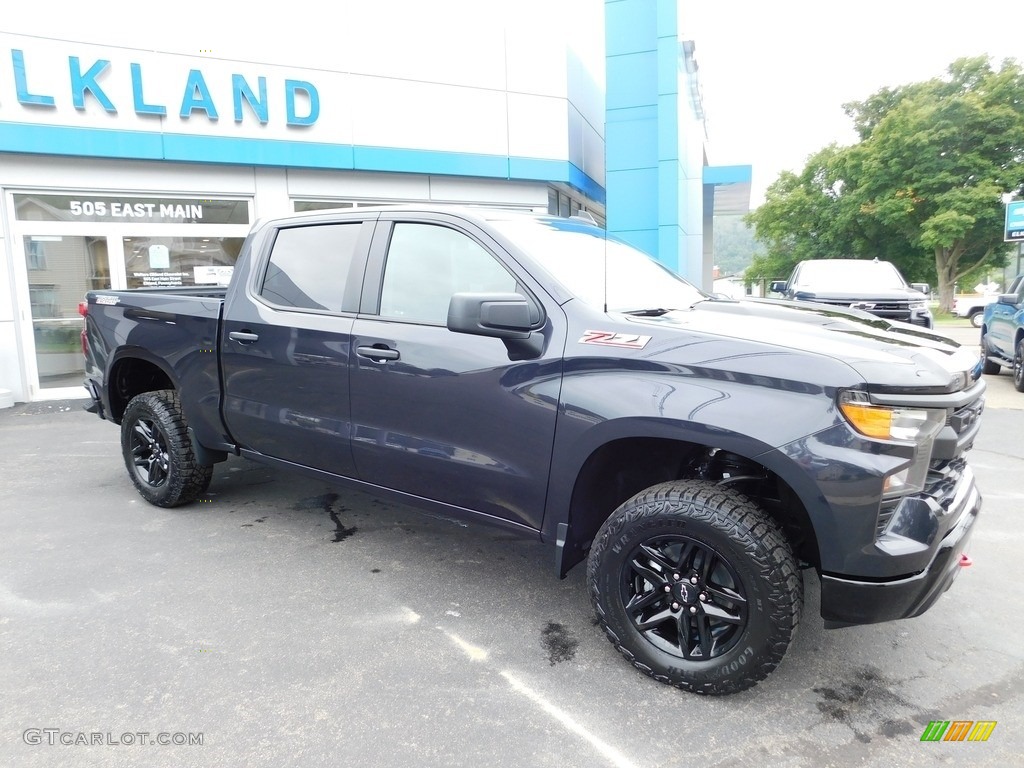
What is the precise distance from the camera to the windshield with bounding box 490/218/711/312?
3.08m

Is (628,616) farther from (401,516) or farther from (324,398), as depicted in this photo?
(401,516)

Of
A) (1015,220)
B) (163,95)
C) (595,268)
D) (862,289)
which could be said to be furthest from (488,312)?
(1015,220)

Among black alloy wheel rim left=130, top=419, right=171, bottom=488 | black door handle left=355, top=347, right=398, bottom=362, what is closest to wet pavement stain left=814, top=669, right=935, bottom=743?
black door handle left=355, top=347, right=398, bottom=362

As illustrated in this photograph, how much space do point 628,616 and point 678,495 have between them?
1.78ft

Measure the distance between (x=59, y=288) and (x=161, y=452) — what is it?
634 centimetres

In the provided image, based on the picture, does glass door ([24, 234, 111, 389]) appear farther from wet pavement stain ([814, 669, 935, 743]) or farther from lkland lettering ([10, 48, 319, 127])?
wet pavement stain ([814, 669, 935, 743])

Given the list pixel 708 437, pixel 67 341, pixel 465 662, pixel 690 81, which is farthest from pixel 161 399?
pixel 690 81

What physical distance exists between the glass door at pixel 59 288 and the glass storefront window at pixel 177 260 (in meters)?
0.35

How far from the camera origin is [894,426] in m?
2.29

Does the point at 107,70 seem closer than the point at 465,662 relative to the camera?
No

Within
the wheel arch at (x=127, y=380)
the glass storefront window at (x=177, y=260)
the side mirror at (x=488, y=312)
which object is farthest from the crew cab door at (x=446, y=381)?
the glass storefront window at (x=177, y=260)

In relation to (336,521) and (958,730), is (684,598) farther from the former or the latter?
(336,521)

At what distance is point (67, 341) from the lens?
32.2 feet

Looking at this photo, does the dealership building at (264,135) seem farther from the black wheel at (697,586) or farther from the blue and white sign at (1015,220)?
the blue and white sign at (1015,220)
